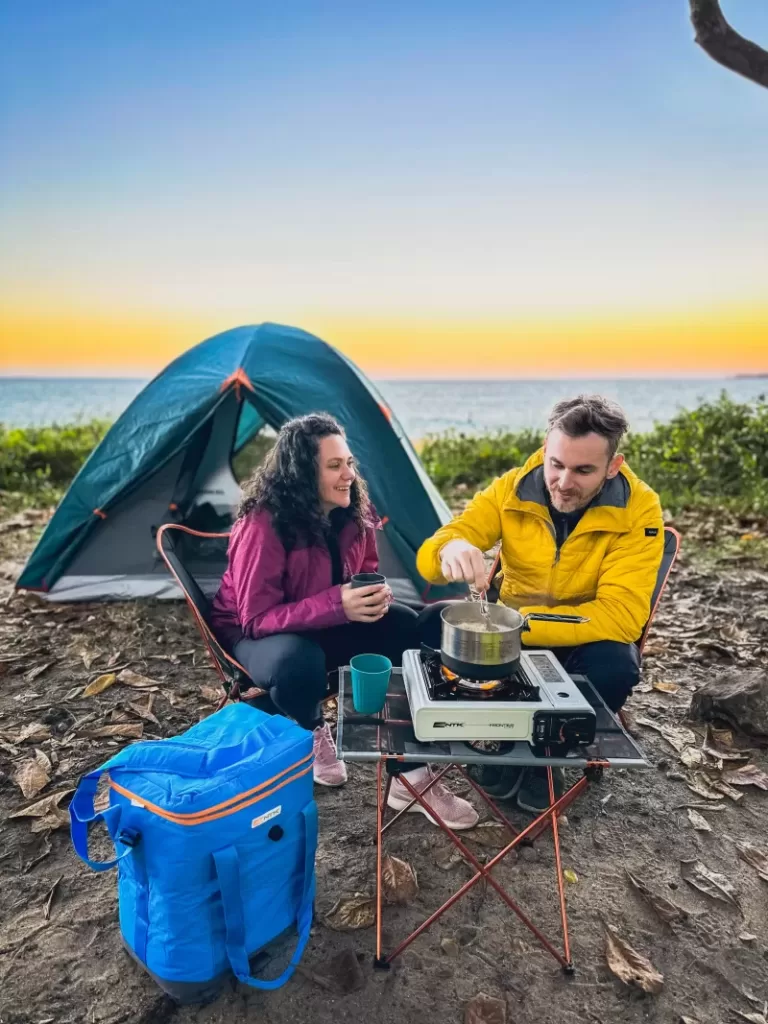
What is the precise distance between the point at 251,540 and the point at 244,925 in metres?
1.37

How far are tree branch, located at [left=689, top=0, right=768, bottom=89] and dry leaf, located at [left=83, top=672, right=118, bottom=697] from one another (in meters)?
4.65

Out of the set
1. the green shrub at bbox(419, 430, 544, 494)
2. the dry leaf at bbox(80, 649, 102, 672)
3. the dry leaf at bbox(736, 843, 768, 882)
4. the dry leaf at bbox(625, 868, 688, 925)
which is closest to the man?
the dry leaf at bbox(625, 868, 688, 925)

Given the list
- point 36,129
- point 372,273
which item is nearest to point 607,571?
point 36,129

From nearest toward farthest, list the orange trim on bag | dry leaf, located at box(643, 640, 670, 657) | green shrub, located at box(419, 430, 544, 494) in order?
the orange trim on bag < dry leaf, located at box(643, 640, 670, 657) < green shrub, located at box(419, 430, 544, 494)

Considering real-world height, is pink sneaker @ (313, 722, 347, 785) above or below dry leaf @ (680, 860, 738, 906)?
above

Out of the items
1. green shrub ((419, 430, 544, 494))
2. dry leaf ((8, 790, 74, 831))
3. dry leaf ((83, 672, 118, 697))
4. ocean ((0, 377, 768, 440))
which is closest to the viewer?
dry leaf ((8, 790, 74, 831))

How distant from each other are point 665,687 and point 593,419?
203 cm

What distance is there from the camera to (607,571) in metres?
2.65

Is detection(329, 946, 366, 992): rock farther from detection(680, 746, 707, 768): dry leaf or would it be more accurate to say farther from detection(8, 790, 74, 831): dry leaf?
detection(680, 746, 707, 768): dry leaf

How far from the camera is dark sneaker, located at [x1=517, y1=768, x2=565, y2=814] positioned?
2.68m

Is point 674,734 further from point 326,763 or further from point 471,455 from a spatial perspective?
point 471,455

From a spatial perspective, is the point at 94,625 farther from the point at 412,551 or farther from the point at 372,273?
the point at 372,273

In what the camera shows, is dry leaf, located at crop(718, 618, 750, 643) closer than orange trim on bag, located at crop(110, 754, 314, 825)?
No

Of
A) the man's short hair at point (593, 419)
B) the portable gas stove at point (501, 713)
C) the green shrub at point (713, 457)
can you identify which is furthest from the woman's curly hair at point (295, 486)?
the green shrub at point (713, 457)
